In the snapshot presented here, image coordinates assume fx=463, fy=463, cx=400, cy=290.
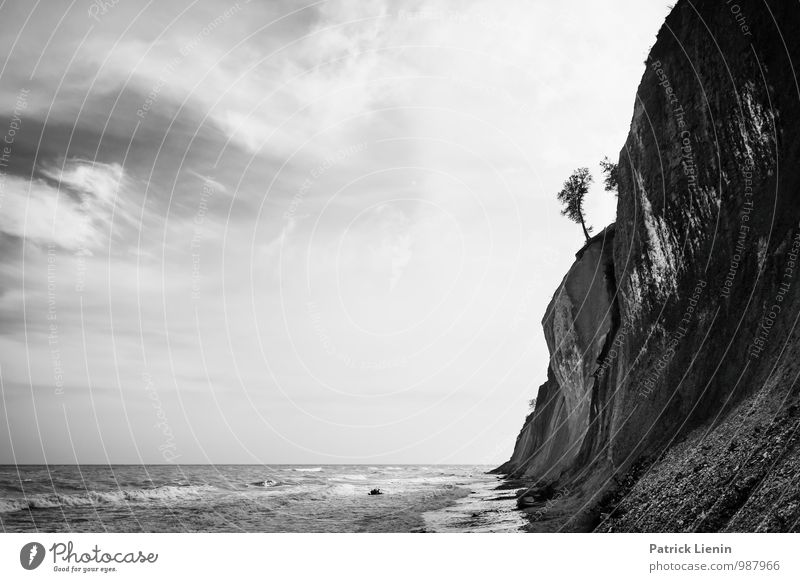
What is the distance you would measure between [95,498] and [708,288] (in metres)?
45.2

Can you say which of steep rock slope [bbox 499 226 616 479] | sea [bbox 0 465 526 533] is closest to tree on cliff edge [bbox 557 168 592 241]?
steep rock slope [bbox 499 226 616 479]

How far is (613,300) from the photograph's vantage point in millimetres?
27359

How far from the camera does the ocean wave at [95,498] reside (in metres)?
32.8

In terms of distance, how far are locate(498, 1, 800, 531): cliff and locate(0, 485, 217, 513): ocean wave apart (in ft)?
106

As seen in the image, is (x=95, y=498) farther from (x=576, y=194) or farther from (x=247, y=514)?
(x=576, y=194)

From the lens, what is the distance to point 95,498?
37.9 metres

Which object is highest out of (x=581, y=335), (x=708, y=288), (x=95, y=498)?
(x=581, y=335)
